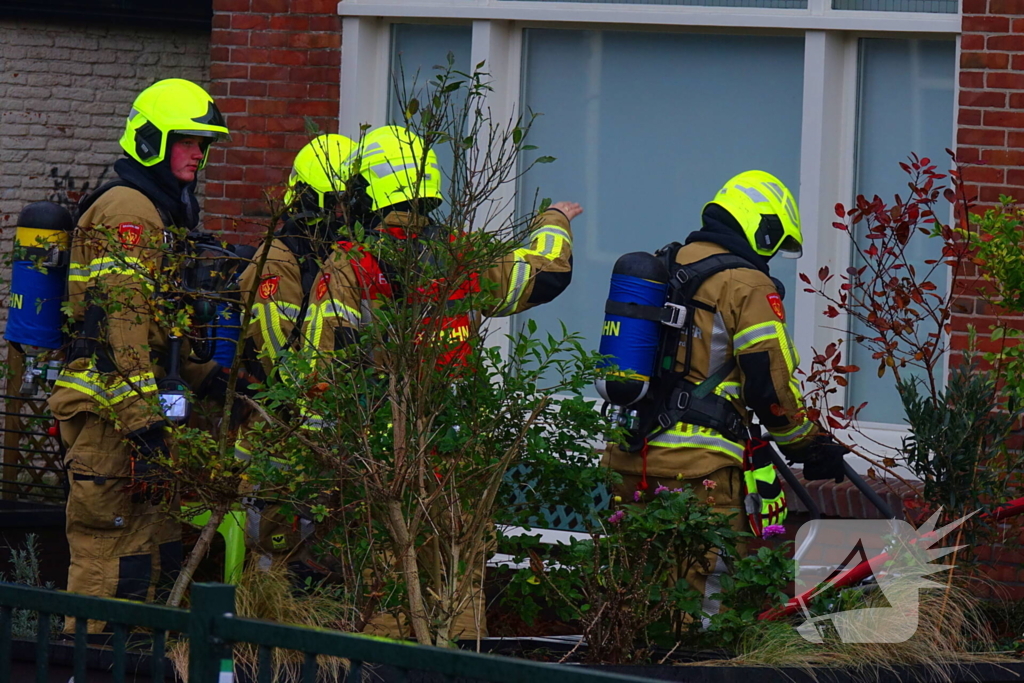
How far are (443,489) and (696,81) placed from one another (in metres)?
3.62

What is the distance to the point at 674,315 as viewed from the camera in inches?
215

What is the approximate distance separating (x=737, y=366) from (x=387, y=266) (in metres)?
1.61

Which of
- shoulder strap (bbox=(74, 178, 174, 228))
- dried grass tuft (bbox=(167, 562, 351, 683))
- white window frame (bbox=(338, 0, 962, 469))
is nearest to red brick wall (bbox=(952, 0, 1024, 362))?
white window frame (bbox=(338, 0, 962, 469))

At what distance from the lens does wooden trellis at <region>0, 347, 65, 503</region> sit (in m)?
6.95

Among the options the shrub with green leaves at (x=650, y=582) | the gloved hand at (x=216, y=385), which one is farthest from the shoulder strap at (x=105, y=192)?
the shrub with green leaves at (x=650, y=582)

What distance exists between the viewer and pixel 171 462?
4590 millimetres

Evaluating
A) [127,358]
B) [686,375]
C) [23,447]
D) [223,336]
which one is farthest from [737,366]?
[23,447]

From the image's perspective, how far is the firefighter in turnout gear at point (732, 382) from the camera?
17.8 ft

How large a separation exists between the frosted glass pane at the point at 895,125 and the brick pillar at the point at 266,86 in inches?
105

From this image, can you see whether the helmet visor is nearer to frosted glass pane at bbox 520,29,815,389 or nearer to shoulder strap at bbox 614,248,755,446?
shoulder strap at bbox 614,248,755,446

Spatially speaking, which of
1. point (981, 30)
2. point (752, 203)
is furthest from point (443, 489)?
point (981, 30)

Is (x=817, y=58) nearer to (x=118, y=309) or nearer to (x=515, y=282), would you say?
(x=515, y=282)

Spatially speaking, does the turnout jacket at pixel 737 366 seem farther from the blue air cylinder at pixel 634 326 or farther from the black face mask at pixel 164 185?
the black face mask at pixel 164 185

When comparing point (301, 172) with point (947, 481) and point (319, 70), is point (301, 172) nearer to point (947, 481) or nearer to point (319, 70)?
point (319, 70)
